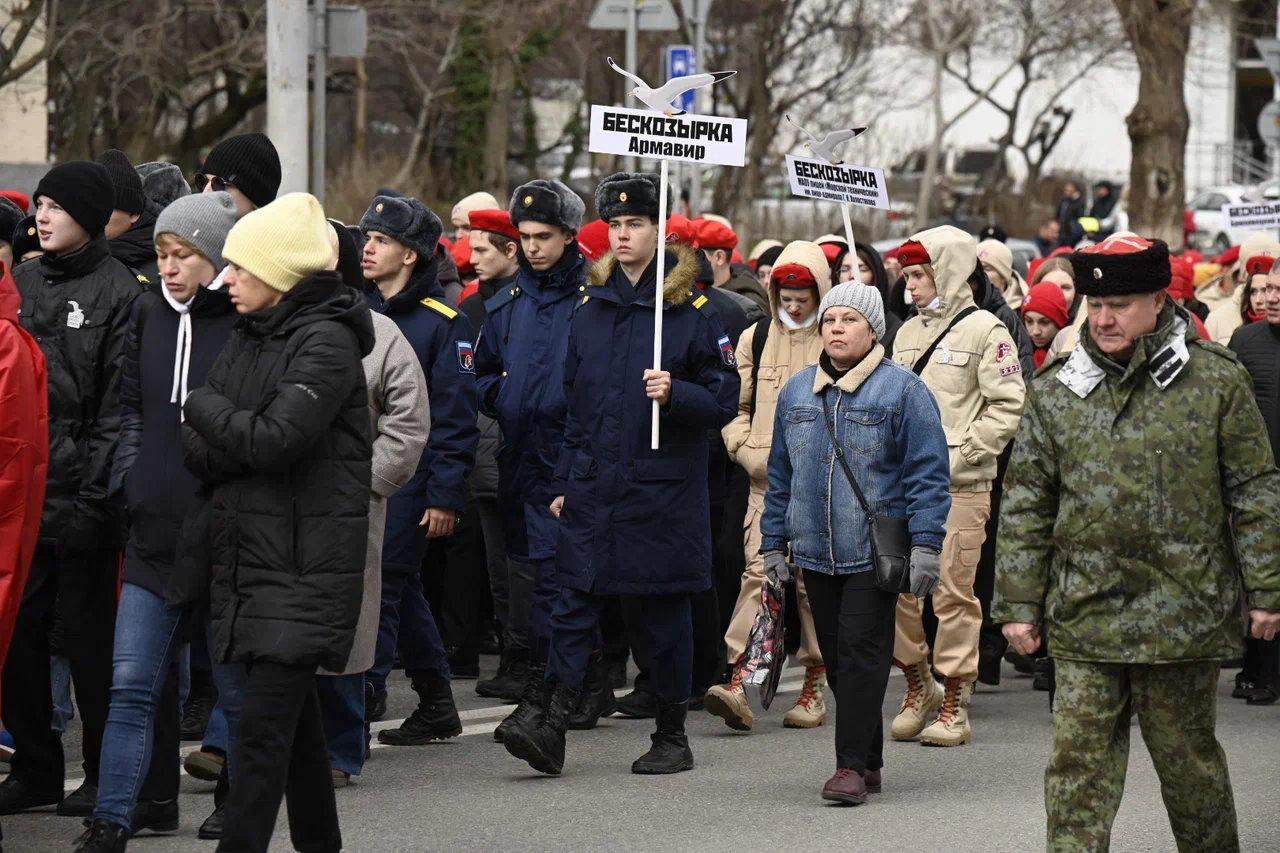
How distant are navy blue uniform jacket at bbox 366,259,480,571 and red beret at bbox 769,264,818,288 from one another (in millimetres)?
1579

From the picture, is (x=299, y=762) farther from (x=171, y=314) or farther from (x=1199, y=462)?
(x=1199, y=462)

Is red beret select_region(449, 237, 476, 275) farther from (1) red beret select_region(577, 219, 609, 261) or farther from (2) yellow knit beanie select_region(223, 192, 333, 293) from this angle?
(2) yellow knit beanie select_region(223, 192, 333, 293)

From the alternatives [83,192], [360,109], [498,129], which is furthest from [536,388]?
[360,109]

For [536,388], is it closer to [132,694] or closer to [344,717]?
[344,717]

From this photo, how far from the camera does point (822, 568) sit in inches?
293

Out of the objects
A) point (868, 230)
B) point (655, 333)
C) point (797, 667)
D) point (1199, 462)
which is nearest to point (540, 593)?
point (655, 333)

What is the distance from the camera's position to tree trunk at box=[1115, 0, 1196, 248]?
74.3 feet

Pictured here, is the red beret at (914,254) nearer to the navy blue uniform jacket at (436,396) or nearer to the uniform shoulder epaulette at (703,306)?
the uniform shoulder epaulette at (703,306)

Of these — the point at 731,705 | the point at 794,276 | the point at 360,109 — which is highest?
the point at 360,109

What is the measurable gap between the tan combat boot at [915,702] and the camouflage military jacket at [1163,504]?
3.02 metres

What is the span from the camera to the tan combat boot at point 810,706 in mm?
8938

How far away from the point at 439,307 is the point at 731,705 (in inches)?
80.7

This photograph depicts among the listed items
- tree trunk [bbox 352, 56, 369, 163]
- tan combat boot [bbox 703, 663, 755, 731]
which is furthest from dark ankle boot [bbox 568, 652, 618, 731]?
tree trunk [bbox 352, 56, 369, 163]

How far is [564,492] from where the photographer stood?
7.82 m
